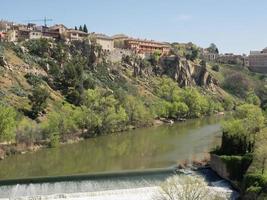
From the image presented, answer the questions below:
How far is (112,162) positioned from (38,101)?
95.4 ft

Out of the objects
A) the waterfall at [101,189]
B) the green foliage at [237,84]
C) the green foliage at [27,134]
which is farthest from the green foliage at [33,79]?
the green foliage at [237,84]

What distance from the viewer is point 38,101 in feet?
274

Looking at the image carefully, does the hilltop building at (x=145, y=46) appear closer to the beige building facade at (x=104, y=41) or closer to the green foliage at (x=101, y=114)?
the beige building facade at (x=104, y=41)

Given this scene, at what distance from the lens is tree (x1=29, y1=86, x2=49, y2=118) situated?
82375 mm

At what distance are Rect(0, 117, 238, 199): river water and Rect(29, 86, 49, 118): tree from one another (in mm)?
12310

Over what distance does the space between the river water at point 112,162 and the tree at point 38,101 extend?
12310 mm

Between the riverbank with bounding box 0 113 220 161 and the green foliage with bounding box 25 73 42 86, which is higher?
the green foliage with bounding box 25 73 42 86

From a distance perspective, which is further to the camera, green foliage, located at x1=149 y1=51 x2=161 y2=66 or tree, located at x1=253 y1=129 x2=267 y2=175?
green foliage, located at x1=149 y1=51 x2=161 y2=66

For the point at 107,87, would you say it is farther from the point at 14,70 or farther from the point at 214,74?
the point at 214,74

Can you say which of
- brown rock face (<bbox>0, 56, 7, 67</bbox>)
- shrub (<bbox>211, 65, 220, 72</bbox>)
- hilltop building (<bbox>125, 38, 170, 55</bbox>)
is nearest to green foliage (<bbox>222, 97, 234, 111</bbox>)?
hilltop building (<bbox>125, 38, 170, 55</bbox>)

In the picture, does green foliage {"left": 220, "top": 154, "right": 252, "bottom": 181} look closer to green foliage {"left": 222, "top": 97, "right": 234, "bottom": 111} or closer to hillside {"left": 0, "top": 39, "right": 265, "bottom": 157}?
hillside {"left": 0, "top": 39, "right": 265, "bottom": 157}

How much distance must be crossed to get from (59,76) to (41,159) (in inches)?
1773

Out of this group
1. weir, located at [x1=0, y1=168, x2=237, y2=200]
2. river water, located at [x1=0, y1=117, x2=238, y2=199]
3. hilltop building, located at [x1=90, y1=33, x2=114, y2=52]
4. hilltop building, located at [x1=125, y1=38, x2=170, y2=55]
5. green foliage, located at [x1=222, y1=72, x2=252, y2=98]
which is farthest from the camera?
green foliage, located at [x1=222, y1=72, x2=252, y2=98]

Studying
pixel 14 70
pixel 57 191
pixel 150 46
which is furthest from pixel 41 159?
pixel 150 46
